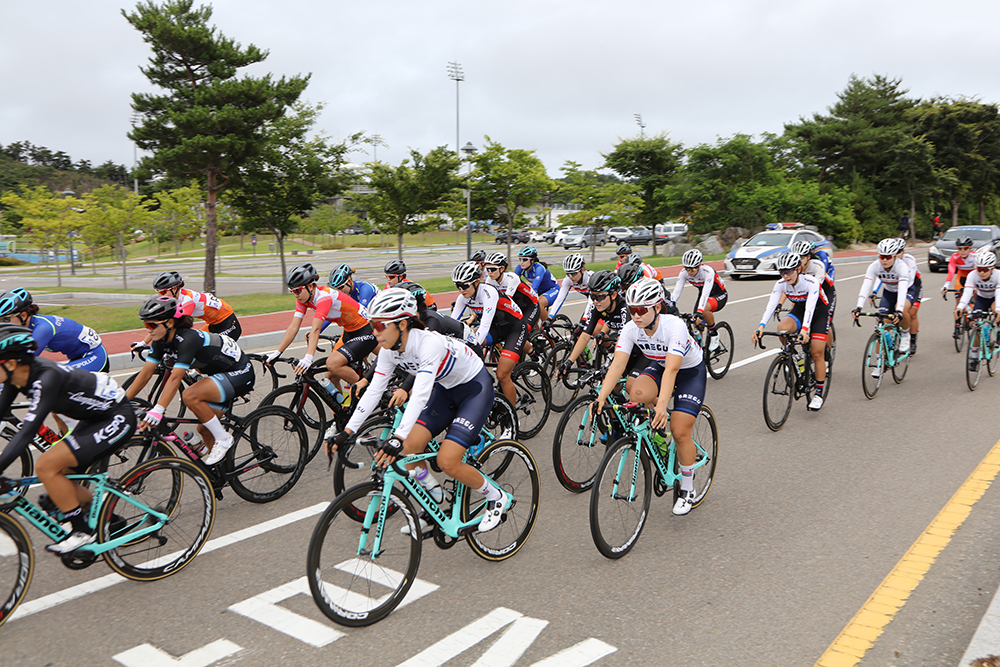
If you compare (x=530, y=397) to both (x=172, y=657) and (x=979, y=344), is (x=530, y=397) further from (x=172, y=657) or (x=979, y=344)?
(x=979, y=344)

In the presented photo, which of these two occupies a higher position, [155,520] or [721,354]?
[721,354]

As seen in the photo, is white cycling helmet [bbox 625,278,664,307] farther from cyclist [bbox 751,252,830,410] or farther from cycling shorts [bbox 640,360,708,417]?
cyclist [bbox 751,252,830,410]

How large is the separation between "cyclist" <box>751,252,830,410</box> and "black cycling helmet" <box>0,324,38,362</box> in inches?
271

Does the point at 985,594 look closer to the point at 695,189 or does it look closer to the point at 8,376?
the point at 8,376

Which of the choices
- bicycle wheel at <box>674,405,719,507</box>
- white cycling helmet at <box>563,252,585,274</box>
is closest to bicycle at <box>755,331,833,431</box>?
bicycle wheel at <box>674,405,719,507</box>

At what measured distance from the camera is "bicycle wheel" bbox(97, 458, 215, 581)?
4.35 metres

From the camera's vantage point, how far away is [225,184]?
2261 centimetres

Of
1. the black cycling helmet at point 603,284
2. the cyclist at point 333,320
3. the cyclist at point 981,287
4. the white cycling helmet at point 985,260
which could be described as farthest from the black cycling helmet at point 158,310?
the white cycling helmet at point 985,260

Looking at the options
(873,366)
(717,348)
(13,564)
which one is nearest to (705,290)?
(717,348)

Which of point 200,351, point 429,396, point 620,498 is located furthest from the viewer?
point 200,351

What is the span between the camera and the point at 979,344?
9.70 meters

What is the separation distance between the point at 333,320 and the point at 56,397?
3.30 meters

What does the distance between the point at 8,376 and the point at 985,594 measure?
5759mm

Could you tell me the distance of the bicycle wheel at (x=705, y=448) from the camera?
5.61m
